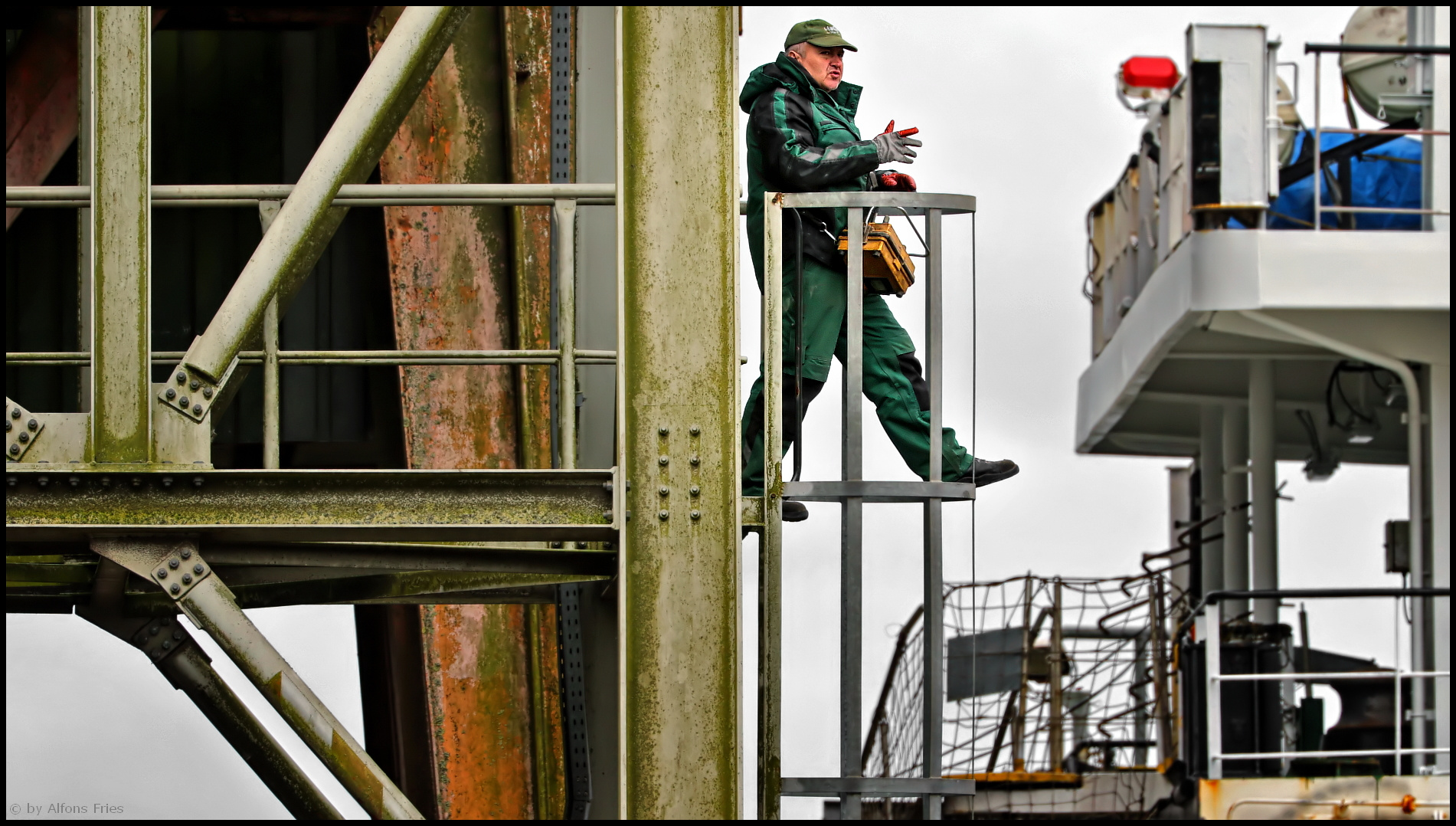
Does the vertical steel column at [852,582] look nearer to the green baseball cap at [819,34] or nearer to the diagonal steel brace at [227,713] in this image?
the green baseball cap at [819,34]

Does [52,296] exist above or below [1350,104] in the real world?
below

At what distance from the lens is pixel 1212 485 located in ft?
55.3

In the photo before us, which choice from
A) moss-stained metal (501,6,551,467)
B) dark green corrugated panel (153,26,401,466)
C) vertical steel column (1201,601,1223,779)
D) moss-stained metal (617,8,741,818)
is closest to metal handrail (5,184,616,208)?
moss-stained metal (617,8,741,818)

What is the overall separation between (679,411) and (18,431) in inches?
79.8

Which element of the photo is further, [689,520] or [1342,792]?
[1342,792]

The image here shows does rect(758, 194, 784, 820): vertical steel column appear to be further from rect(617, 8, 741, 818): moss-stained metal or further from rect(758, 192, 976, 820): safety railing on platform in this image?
rect(617, 8, 741, 818): moss-stained metal

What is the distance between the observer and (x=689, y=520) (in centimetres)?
588

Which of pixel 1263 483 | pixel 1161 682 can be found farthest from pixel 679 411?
pixel 1161 682

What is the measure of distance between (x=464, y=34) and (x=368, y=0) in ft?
1.56

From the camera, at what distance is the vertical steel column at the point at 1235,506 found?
1580cm

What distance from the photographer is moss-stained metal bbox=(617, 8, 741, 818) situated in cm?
584

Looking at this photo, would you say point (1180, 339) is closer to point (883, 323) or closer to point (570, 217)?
point (883, 323)

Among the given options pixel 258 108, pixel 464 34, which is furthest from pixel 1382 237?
pixel 258 108

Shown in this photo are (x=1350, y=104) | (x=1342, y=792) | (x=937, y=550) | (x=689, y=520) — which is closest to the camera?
(x=689, y=520)
